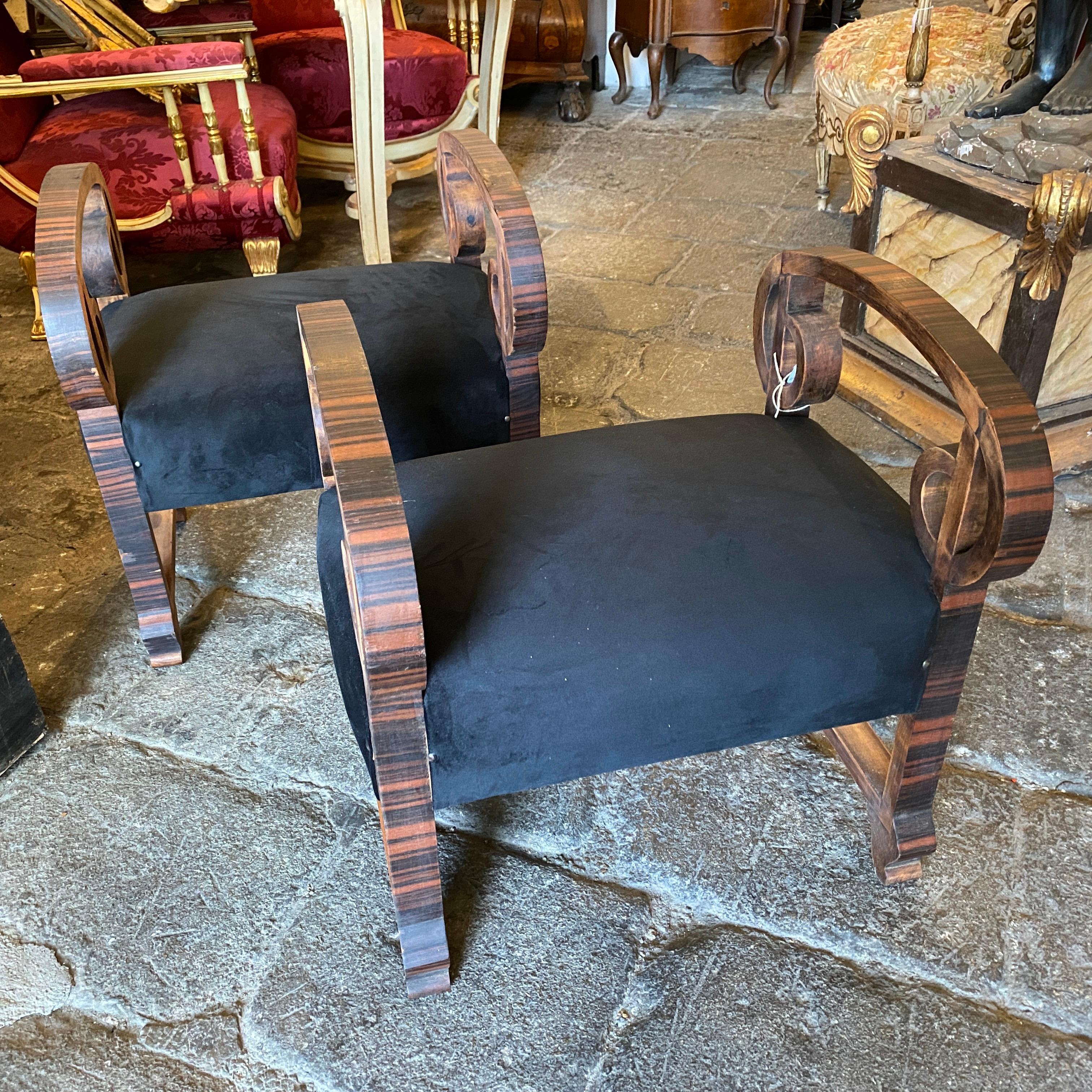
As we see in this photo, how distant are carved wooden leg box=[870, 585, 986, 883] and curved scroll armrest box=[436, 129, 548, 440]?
716 millimetres

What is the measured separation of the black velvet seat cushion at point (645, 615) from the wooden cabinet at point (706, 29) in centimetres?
352

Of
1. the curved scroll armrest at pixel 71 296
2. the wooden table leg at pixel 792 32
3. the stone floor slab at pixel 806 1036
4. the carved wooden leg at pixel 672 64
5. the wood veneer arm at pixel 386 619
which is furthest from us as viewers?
the carved wooden leg at pixel 672 64

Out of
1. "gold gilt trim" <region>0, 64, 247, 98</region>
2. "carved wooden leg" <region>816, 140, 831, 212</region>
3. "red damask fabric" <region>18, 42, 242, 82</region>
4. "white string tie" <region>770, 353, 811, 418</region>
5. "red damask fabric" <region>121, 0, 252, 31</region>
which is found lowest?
"carved wooden leg" <region>816, 140, 831, 212</region>

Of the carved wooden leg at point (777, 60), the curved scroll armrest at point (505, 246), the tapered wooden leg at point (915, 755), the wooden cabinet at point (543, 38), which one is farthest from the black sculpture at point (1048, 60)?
the wooden cabinet at point (543, 38)

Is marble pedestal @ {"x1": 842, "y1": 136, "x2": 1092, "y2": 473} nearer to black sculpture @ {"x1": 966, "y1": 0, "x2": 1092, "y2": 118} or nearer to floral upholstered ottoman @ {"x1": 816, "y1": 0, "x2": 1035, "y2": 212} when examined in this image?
black sculpture @ {"x1": 966, "y1": 0, "x2": 1092, "y2": 118}

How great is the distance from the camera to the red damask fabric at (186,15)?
3201 mm

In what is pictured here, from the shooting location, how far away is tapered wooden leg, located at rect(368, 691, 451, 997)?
1026mm

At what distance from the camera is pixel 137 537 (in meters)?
1.65

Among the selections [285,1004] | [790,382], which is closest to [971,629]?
[790,382]

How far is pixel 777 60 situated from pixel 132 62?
2789 millimetres

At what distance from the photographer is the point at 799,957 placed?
51.2 inches

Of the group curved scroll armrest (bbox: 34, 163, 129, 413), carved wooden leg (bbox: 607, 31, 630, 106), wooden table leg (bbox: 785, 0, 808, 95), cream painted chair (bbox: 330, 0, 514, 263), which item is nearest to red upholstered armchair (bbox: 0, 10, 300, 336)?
cream painted chair (bbox: 330, 0, 514, 263)

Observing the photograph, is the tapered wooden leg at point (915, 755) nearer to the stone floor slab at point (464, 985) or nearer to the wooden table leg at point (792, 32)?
the stone floor slab at point (464, 985)

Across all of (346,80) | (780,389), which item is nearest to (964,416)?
(780,389)
